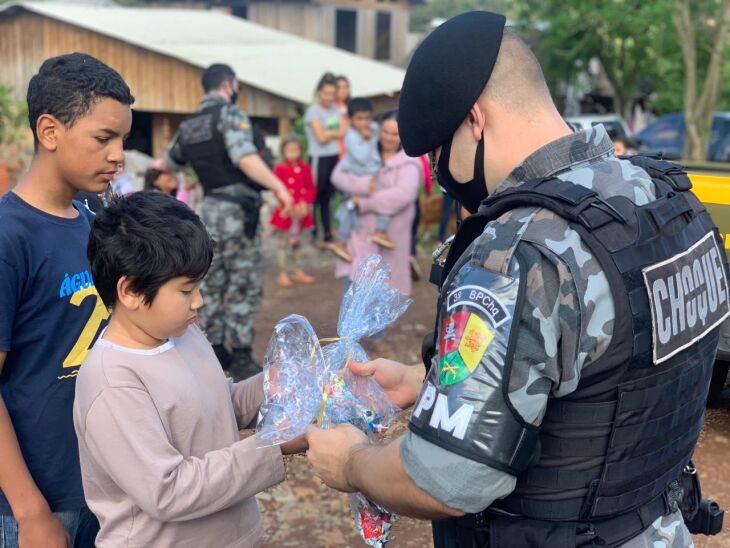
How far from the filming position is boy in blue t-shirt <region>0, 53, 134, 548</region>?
2004 millimetres

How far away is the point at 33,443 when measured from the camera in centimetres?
209

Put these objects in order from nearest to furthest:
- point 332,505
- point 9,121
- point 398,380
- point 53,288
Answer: point 53,288 < point 398,380 < point 332,505 < point 9,121

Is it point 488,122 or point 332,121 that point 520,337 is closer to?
point 488,122

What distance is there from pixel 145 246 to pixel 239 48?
761 inches

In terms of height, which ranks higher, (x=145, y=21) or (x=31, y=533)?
(x=145, y=21)

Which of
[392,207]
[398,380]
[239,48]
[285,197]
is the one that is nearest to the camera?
[398,380]

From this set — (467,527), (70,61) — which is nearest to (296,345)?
(467,527)

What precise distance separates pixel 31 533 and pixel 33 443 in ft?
0.80

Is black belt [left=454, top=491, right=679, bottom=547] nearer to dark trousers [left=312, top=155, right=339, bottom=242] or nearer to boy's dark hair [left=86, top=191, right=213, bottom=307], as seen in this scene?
boy's dark hair [left=86, top=191, right=213, bottom=307]

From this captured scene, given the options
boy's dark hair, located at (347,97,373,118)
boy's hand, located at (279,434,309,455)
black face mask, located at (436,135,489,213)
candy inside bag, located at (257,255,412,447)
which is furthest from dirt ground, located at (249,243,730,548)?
boy's dark hair, located at (347,97,373,118)

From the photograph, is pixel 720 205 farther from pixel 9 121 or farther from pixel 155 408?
pixel 9 121

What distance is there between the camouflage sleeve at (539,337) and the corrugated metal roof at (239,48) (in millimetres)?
15506

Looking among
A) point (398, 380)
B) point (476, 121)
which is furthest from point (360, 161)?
point (476, 121)

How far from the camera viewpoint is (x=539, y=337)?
1463 millimetres
